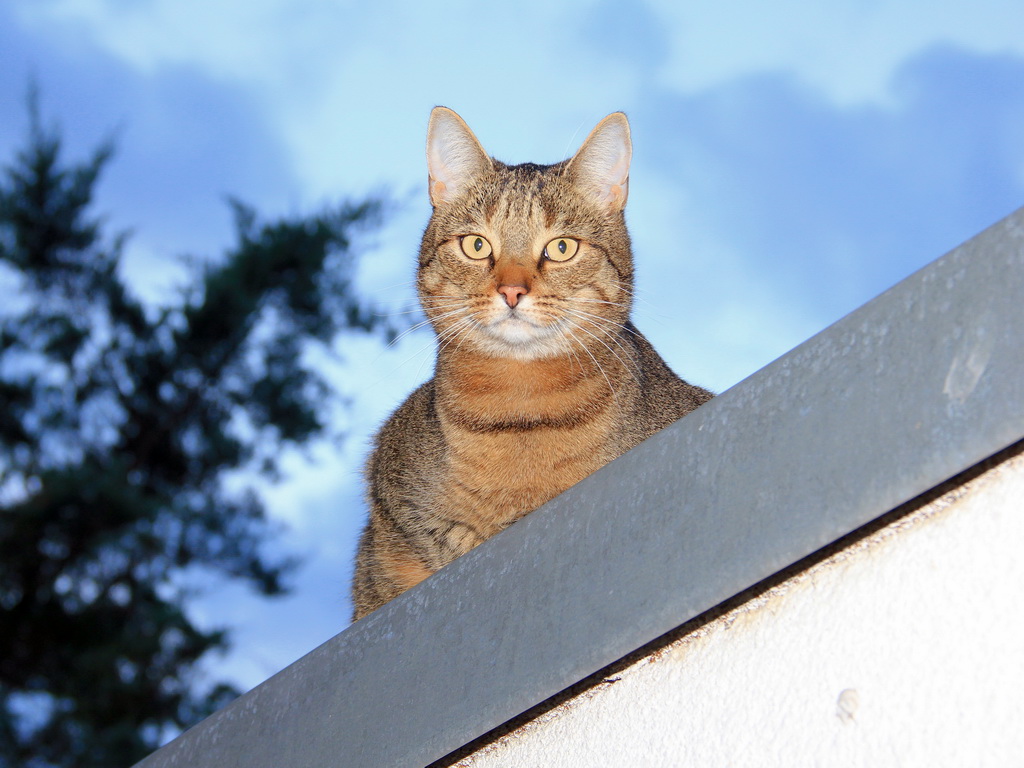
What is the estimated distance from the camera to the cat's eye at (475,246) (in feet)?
9.22

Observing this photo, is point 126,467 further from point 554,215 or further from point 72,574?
point 554,215

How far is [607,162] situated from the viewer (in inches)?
118

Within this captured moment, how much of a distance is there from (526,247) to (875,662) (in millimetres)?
1818

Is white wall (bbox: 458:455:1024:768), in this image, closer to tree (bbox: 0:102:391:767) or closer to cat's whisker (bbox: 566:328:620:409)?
cat's whisker (bbox: 566:328:620:409)

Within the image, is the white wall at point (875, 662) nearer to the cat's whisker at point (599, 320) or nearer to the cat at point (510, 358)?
the cat at point (510, 358)

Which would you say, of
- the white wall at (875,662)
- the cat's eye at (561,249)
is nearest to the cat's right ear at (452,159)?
the cat's eye at (561,249)

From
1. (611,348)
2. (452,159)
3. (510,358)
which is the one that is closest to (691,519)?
(510,358)

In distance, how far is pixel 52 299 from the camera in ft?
31.5

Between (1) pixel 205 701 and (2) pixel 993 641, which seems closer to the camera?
(2) pixel 993 641

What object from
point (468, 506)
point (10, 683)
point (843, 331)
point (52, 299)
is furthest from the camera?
point (52, 299)

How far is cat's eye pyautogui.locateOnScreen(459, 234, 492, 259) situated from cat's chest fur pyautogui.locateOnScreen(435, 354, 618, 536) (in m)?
0.28

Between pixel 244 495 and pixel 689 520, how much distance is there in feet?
29.0

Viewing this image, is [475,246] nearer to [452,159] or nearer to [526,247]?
[526,247]

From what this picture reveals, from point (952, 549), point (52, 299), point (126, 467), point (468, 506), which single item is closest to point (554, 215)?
point (468, 506)
